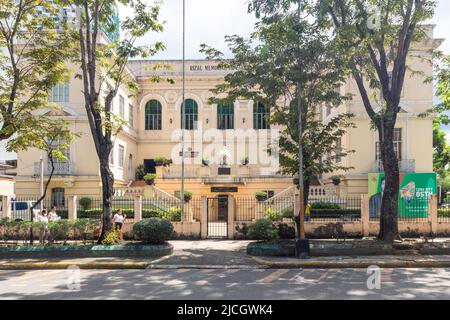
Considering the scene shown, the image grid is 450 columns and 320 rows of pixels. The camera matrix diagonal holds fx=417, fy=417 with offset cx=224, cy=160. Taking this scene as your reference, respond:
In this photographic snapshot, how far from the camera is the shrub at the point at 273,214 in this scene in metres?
20.4

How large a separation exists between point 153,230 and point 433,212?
13.4m

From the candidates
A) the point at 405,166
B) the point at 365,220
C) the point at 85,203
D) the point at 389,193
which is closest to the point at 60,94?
the point at 85,203

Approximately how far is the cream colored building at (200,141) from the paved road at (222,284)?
12.0 metres

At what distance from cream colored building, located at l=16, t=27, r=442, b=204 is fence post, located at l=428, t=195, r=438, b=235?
19.8ft

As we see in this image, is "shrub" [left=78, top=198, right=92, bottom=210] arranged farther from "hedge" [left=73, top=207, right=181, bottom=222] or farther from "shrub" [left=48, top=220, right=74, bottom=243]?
"shrub" [left=48, top=220, right=74, bottom=243]

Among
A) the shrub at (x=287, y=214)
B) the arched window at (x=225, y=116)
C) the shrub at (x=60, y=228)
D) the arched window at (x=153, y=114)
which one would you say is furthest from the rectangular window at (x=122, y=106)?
the shrub at (x=60, y=228)

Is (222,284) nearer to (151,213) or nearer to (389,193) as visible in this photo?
(389,193)

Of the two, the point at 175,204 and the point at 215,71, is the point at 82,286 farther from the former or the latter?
the point at 215,71

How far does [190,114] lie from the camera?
126 ft

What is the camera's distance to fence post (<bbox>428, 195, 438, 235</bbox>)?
19828 millimetres

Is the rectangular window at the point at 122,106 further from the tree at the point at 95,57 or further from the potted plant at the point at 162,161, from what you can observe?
the tree at the point at 95,57

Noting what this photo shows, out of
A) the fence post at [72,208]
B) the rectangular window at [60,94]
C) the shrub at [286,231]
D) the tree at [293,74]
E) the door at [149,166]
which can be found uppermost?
the rectangular window at [60,94]

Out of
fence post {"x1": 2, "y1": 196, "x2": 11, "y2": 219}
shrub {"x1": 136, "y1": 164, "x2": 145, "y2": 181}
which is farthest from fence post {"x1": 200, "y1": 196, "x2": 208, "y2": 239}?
shrub {"x1": 136, "y1": 164, "x2": 145, "y2": 181}
